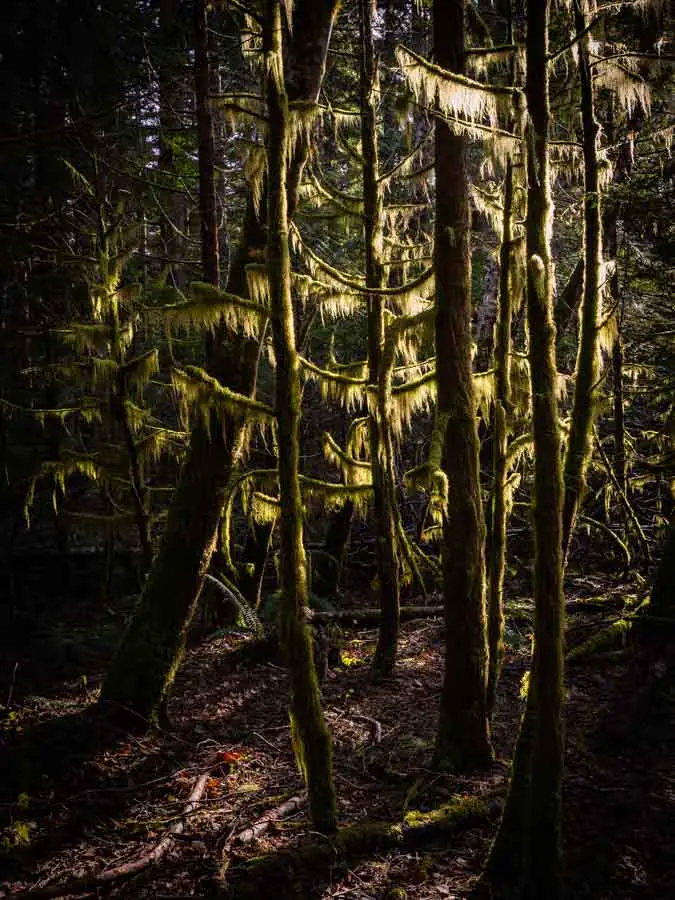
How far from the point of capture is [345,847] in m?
5.06

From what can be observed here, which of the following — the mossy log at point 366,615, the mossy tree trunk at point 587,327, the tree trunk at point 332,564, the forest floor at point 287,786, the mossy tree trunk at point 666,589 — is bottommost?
the forest floor at point 287,786

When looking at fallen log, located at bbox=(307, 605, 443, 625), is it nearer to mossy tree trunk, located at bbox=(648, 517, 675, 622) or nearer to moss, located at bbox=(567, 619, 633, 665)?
moss, located at bbox=(567, 619, 633, 665)

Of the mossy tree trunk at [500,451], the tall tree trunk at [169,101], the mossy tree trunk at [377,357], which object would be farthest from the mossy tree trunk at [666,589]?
the tall tree trunk at [169,101]

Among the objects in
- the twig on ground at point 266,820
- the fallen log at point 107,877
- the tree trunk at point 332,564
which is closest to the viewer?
the fallen log at point 107,877

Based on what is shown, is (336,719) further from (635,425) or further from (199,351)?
(635,425)

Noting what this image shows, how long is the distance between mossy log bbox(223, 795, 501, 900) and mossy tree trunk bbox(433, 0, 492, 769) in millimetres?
692

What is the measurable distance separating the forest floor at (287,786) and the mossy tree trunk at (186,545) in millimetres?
527

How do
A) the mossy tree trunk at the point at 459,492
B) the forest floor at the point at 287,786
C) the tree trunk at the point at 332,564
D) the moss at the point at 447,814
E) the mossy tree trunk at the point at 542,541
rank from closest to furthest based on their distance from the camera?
the mossy tree trunk at the point at 542,541, the forest floor at the point at 287,786, the moss at the point at 447,814, the mossy tree trunk at the point at 459,492, the tree trunk at the point at 332,564

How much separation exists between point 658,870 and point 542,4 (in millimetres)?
6544

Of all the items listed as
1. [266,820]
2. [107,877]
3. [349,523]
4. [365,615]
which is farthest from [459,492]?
[349,523]

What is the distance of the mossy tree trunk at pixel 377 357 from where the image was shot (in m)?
8.70

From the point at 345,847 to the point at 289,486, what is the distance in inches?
113

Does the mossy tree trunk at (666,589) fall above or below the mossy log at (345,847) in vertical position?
above

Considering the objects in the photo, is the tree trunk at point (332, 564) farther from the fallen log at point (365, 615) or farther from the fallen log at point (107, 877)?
the fallen log at point (107, 877)
